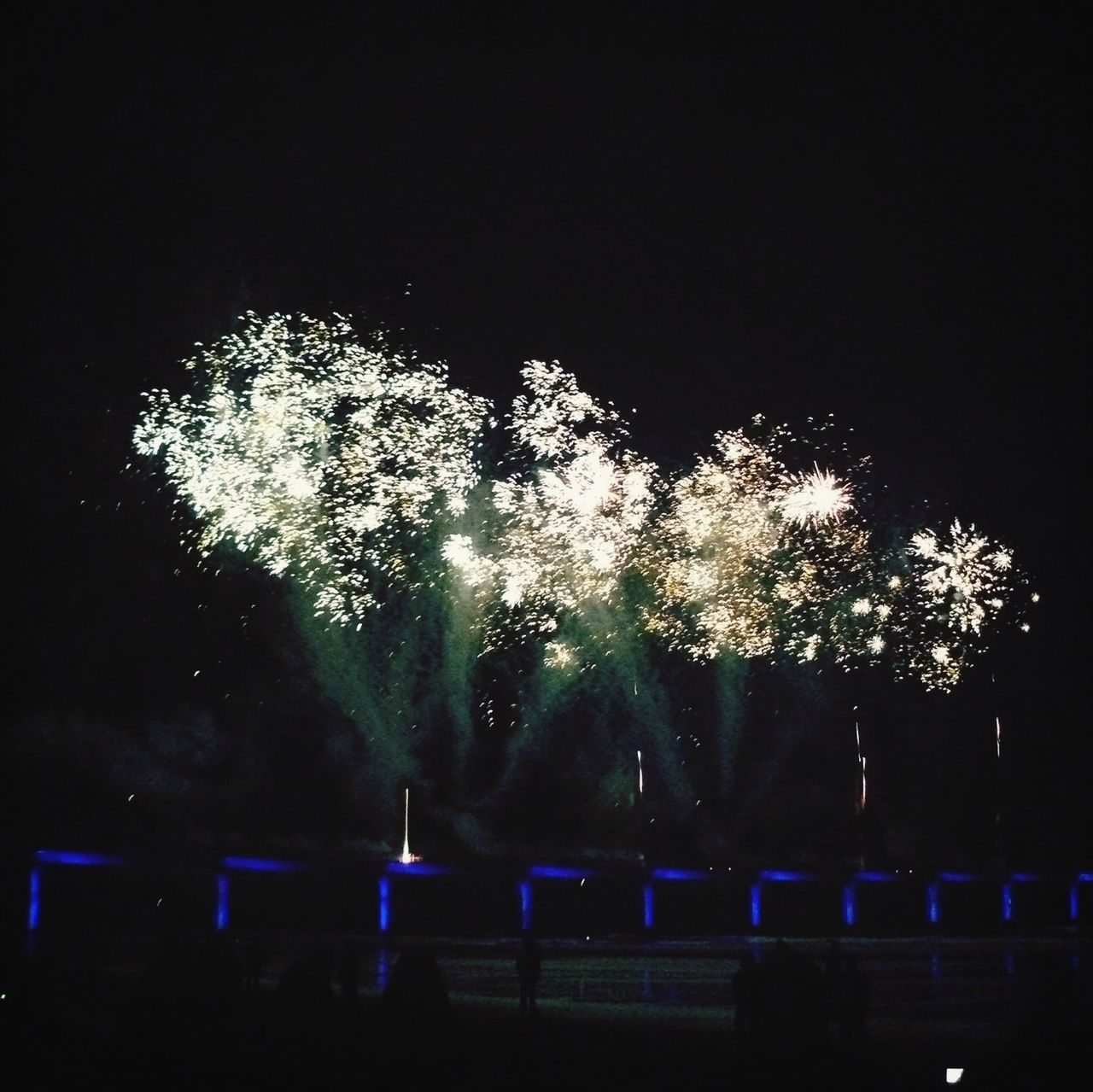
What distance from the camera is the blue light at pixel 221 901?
100ft

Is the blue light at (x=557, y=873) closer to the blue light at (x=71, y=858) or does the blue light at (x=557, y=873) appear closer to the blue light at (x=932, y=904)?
the blue light at (x=71, y=858)

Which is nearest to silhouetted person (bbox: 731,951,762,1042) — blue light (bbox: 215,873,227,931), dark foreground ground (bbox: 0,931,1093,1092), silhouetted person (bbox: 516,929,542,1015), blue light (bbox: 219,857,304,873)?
dark foreground ground (bbox: 0,931,1093,1092)

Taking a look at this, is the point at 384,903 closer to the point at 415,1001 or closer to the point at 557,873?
the point at 557,873

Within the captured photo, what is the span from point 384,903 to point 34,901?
28.5 feet

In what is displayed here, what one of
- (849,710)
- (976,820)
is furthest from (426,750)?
(976,820)

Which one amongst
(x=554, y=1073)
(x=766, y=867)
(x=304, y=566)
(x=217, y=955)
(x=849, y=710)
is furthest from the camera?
(x=849, y=710)

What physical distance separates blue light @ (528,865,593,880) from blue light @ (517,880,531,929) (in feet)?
1.64

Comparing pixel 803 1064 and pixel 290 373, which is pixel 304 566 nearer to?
pixel 290 373

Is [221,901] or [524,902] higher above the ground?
[221,901]

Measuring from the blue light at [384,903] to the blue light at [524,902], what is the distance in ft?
11.2

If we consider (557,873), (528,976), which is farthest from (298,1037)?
(557,873)

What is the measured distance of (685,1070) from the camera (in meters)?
10.9

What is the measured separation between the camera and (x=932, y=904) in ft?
124

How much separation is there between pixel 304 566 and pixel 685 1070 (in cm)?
1772
